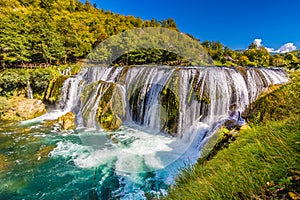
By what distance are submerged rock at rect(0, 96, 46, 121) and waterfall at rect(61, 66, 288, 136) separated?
2.93 meters

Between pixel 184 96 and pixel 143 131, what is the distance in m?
2.74

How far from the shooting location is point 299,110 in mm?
2422

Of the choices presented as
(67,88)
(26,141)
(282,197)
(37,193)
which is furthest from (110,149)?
(67,88)

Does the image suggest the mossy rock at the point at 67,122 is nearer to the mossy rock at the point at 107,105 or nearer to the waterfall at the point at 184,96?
the waterfall at the point at 184,96

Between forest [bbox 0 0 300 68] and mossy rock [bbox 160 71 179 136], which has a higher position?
forest [bbox 0 0 300 68]

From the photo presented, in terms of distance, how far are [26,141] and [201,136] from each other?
7802mm

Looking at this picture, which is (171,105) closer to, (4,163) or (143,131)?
(143,131)

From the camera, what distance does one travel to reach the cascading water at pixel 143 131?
5078 mm

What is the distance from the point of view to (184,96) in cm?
820

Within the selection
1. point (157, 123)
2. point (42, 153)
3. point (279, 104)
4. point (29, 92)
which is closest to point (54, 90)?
point (29, 92)

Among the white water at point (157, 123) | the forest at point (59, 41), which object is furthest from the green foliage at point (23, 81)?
the forest at point (59, 41)

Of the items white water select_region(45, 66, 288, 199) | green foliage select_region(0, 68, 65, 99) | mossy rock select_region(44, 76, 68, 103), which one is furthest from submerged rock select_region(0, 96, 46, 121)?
white water select_region(45, 66, 288, 199)

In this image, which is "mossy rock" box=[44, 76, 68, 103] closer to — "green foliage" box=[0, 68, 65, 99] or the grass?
"green foliage" box=[0, 68, 65, 99]

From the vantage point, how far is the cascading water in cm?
508
